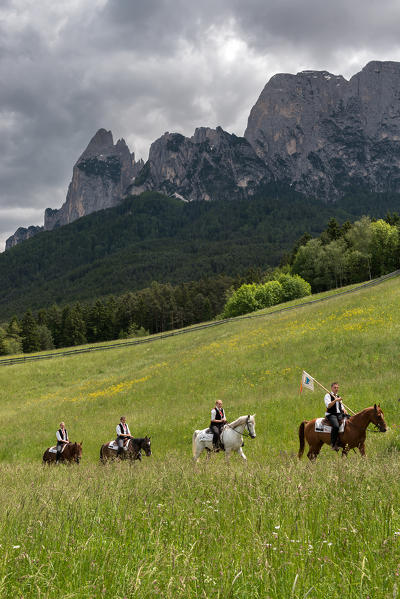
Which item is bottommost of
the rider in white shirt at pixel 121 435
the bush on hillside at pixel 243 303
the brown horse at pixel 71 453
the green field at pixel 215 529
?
the brown horse at pixel 71 453

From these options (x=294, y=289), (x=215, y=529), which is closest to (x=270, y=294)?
(x=294, y=289)

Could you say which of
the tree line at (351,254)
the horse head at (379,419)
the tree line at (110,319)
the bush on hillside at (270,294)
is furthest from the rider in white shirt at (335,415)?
the tree line at (110,319)

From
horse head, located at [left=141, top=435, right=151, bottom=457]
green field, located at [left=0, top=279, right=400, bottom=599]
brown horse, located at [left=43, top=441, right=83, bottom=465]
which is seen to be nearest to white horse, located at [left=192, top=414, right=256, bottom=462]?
green field, located at [left=0, top=279, right=400, bottom=599]

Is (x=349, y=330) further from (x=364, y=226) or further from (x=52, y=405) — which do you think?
(x=364, y=226)

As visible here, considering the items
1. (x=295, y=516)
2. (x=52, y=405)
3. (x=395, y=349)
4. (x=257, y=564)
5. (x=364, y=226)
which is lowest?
(x=52, y=405)

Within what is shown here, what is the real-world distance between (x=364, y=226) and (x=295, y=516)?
308 ft

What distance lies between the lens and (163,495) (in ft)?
18.4

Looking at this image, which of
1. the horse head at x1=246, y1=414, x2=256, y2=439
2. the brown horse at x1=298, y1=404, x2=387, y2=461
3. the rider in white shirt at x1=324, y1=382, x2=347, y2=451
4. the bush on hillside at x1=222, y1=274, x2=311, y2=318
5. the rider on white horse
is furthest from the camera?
the bush on hillside at x1=222, y1=274, x2=311, y2=318

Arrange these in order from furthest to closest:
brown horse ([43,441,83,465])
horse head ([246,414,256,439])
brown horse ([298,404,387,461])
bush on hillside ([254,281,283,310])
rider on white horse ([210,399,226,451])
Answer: bush on hillside ([254,281,283,310])
brown horse ([43,441,83,465])
rider on white horse ([210,399,226,451])
horse head ([246,414,256,439])
brown horse ([298,404,387,461])

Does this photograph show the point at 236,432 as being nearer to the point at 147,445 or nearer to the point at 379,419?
the point at 147,445

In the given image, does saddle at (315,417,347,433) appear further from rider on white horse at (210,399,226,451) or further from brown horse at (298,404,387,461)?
rider on white horse at (210,399,226,451)

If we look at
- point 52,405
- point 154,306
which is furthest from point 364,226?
point 52,405

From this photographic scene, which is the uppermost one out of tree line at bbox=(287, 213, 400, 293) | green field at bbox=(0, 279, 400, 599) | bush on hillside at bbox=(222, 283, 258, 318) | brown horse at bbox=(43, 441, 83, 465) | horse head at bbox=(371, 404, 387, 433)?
tree line at bbox=(287, 213, 400, 293)

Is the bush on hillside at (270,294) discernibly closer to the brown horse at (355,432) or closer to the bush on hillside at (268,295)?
the bush on hillside at (268,295)
